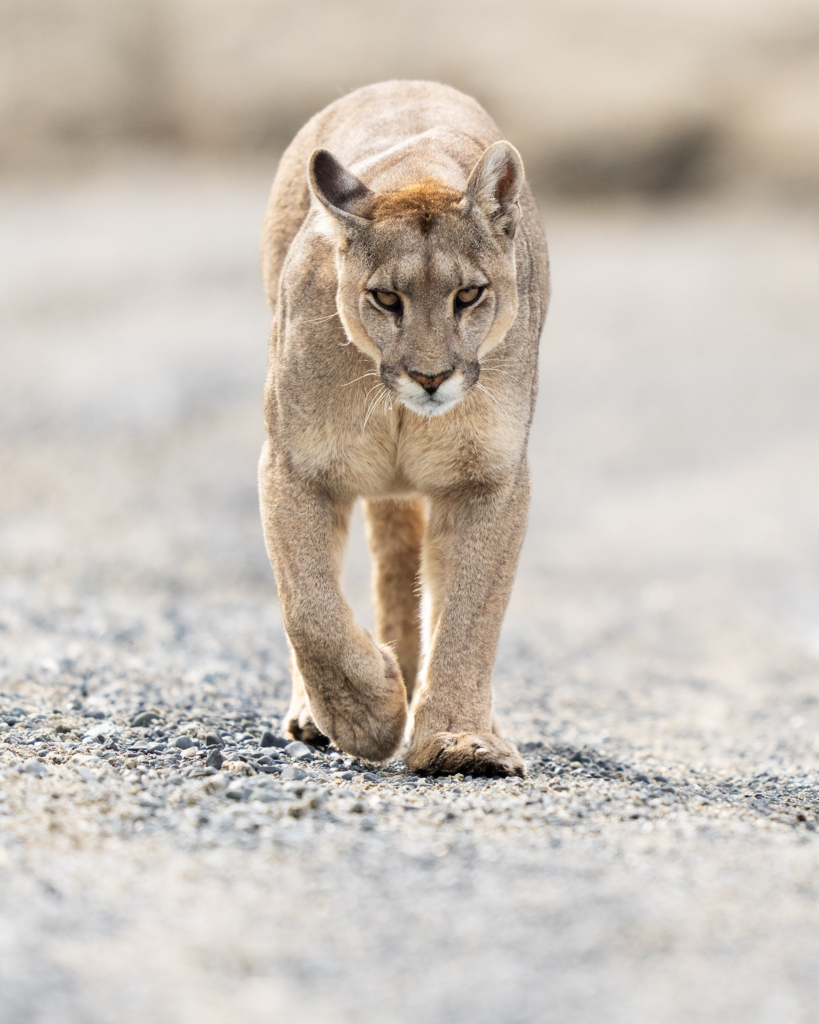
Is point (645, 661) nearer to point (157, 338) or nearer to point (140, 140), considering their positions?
point (157, 338)

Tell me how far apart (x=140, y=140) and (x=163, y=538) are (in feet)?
80.1

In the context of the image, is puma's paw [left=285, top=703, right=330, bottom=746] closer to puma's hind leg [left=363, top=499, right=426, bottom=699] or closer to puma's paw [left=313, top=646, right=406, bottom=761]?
puma's paw [left=313, top=646, right=406, bottom=761]

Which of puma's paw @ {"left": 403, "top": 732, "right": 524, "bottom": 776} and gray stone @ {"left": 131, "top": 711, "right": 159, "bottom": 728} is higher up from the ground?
puma's paw @ {"left": 403, "top": 732, "right": 524, "bottom": 776}

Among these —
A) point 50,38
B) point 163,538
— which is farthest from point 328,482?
point 50,38

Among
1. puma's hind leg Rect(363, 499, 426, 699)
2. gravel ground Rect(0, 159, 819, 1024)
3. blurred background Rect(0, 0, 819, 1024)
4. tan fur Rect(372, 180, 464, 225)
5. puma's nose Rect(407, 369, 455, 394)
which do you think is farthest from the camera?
puma's hind leg Rect(363, 499, 426, 699)

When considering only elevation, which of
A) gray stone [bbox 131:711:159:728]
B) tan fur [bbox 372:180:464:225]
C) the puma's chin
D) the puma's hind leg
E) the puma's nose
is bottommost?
gray stone [bbox 131:711:159:728]

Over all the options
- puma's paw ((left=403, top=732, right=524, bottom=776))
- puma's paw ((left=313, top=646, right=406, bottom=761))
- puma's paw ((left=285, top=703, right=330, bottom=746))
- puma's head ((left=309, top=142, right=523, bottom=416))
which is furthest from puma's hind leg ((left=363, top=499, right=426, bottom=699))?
puma's head ((left=309, top=142, right=523, bottom=416))

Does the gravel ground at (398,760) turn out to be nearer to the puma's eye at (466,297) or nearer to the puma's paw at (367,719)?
the puma's paw at (367,719)

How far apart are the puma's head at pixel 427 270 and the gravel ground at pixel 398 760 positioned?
1676 millimetres

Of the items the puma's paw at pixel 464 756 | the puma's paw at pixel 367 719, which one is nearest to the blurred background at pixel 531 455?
the puma's paw at pixel 464 756

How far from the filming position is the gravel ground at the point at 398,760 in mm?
3521

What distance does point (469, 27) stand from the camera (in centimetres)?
3481

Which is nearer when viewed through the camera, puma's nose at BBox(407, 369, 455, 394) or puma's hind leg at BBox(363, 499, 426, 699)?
puma's nose at BBox(407, 369, 455, 394)

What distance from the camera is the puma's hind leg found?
7.30 metres
